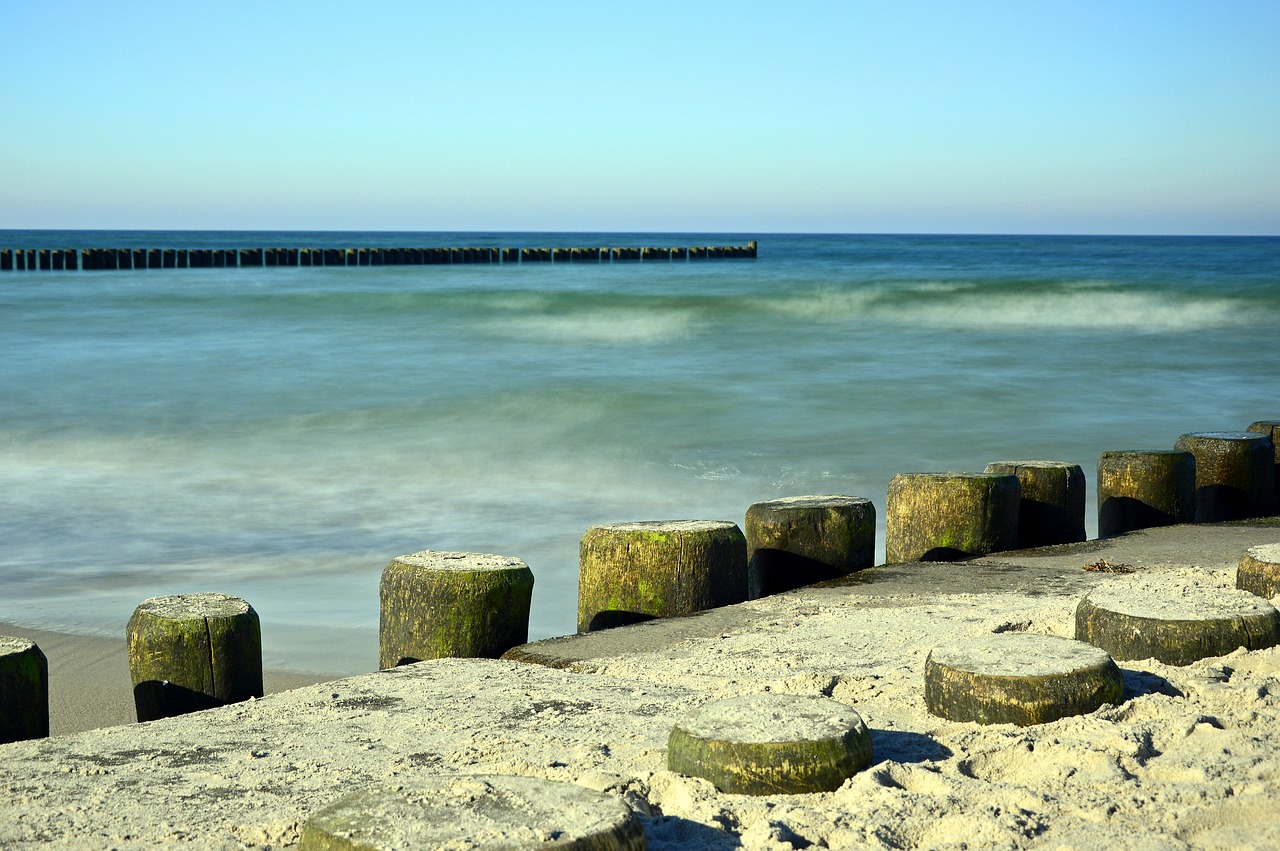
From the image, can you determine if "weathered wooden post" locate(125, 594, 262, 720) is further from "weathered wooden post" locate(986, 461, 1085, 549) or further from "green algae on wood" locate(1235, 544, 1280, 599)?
"weathered wooden post" locate(986, 461, 1085, 549)

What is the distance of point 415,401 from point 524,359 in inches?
183

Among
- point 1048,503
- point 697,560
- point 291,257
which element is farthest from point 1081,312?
point 291,257

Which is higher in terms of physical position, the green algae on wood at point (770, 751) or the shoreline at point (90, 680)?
the green algae on wood at point (770, 751)

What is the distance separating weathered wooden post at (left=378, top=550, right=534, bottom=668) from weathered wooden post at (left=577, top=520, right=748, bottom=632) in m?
0.38

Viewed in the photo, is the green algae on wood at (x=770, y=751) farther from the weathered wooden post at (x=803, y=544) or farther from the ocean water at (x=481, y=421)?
the ocean water at (x=481, y=421)

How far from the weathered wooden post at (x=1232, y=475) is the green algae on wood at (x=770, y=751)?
4.02 meters

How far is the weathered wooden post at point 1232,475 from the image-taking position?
5.74 m

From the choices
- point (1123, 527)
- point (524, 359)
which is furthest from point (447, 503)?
point (524, 359)

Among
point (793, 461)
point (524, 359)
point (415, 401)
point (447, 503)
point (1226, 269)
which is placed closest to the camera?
point (447, 503)

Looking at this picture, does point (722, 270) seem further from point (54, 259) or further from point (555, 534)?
point (555, 534)

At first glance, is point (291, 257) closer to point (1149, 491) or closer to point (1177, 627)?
point (1149, 491)

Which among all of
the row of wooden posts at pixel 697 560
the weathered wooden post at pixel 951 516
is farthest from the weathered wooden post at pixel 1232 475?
the weathered wooden post at pixel 951 516

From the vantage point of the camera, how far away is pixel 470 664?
3457 mm

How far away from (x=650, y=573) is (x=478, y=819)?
6.70 feet
